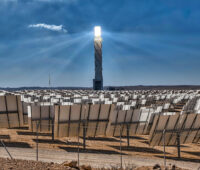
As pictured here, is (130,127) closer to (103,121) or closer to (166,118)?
(103,121)

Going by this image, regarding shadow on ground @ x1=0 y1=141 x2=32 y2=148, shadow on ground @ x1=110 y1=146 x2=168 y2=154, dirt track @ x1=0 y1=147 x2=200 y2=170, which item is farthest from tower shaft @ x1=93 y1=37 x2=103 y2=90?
dirt track @ x1=0 y1=147 x2=200 y2=170

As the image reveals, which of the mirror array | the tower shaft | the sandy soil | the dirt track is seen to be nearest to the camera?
the dirt track

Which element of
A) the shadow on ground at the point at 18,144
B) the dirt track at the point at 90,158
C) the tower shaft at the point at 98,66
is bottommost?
the dirt track at the point at 90,158

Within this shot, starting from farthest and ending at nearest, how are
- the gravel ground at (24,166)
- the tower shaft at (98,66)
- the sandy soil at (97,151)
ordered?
1. the tower shaft at (98,66)
2. the sandy soil at (97,151)
3. the gravel ground at (24,166)

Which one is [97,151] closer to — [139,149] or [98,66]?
[139,149]

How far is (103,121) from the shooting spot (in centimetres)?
1572

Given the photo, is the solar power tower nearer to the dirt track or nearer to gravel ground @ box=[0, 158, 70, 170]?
the dirt track

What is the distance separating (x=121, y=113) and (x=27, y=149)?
6.07 m

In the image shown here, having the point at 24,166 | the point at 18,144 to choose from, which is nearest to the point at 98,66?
the point at 18,144

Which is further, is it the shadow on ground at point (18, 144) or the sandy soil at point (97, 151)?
the shadow on ground at point (18, 144)

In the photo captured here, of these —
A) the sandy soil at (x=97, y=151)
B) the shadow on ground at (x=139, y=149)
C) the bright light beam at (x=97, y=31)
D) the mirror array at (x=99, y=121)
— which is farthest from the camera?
the bright light beam at (x=97, y=31)

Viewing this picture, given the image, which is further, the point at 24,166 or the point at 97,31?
the point at 97,31

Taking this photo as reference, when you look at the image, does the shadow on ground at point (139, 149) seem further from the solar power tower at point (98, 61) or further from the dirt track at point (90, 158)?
the solar power tower at point (98, 61)

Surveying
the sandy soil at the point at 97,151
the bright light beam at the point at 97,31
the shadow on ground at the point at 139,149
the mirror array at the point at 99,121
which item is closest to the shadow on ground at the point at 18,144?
the sandy soil at the point at 97,151
